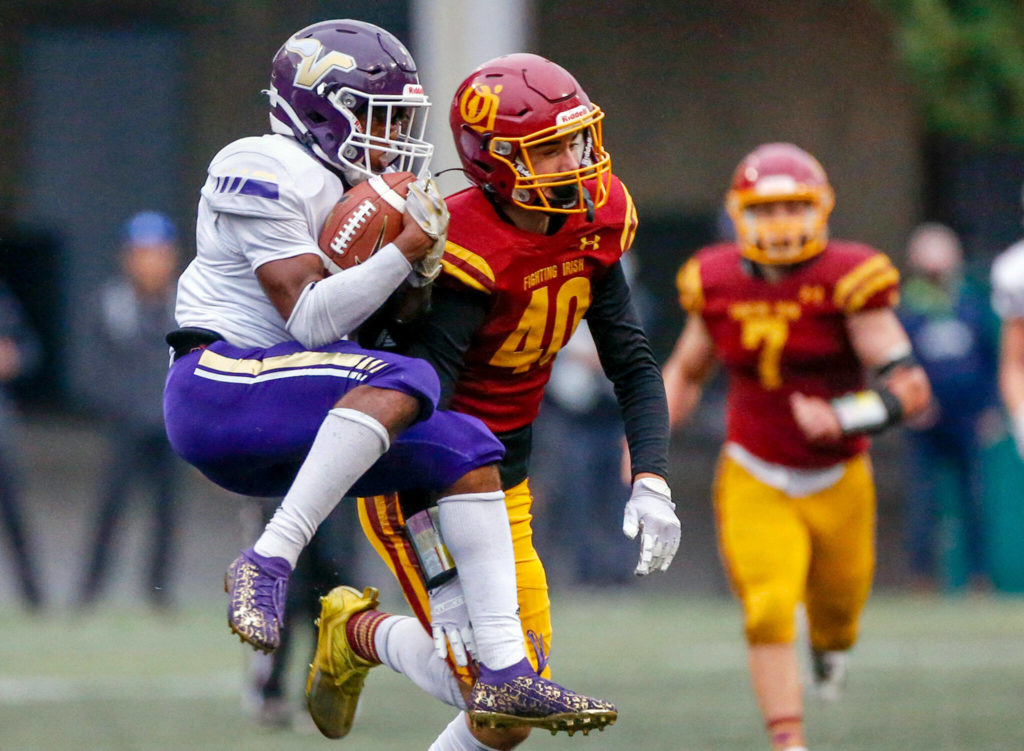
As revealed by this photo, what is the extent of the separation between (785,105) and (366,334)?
1263 centimetres

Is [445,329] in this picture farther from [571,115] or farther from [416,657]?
[416,657]

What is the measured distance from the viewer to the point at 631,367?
15.4ft

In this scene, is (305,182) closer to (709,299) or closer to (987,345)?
(709,299)

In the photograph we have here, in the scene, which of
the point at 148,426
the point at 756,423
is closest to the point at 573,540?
the point at 148,426

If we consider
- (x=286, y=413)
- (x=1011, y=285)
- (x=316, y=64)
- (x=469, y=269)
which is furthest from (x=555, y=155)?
(x=1011, y=285)

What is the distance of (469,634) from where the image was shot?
441cm

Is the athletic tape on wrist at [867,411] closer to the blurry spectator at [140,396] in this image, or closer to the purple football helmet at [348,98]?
the purple football helmet at [348,98]

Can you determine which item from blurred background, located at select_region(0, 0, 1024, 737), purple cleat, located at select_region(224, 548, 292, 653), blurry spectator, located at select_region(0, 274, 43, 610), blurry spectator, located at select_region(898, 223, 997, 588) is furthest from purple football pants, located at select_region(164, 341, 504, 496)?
blurry spectator, located at select_region(898, 223, 997, 588)

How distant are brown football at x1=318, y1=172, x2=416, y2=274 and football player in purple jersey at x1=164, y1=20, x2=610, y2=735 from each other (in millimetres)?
39

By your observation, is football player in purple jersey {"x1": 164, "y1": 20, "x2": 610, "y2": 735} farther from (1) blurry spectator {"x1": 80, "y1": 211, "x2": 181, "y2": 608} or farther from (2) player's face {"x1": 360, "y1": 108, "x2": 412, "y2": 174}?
(1) blurry spectator {"x1": 80, "y1": 211, "x2": 181, "y2": 608}

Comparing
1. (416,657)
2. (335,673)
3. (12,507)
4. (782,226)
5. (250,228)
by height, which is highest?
(250,228)

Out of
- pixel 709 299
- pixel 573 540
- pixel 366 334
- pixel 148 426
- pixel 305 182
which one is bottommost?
Answer: pixel 573 540

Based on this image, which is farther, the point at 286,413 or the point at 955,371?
the point at 955,371

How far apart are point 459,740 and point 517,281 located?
1.20 meters
